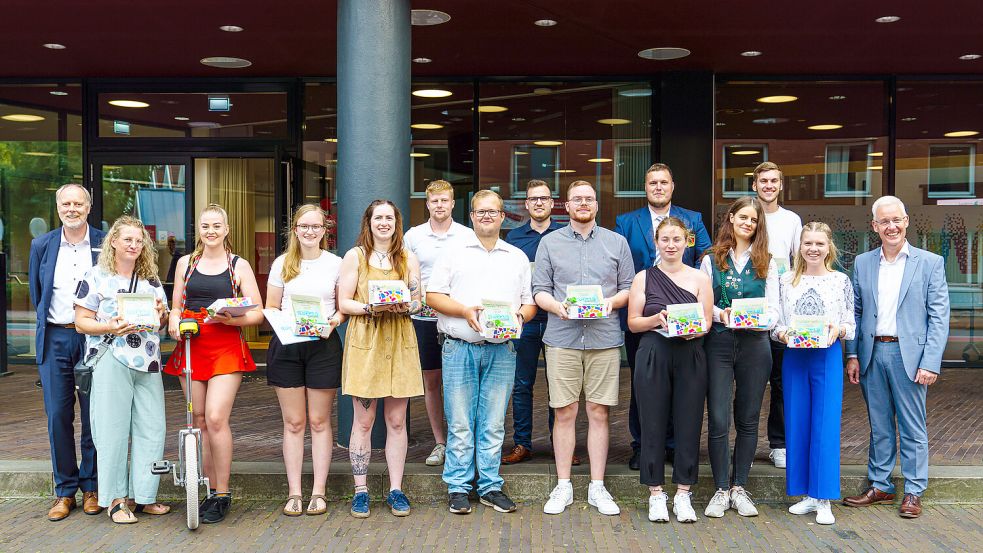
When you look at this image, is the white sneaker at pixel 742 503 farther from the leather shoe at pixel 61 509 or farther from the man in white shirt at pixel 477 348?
the leather shoe at pixel 61 509

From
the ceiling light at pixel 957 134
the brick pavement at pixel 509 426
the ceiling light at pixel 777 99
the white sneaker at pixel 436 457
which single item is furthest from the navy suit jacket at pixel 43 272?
the ceiling light at pixel 957 134

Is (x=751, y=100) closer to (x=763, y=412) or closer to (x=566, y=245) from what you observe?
(x=763, y=412)

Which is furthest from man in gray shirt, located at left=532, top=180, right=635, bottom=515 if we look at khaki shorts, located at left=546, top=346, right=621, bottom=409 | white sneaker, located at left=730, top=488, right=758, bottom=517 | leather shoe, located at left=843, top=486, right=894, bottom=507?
leather shoe, located at left=843, top=486, right=894, bottom=507

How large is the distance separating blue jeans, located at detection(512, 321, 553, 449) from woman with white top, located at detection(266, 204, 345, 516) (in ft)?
4.52

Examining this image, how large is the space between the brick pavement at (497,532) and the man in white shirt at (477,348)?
259 mm

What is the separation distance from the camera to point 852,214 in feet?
34.0

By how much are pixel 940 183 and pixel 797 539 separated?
7352mm

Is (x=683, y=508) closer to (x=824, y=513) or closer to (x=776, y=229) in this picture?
(x=824, y=513)

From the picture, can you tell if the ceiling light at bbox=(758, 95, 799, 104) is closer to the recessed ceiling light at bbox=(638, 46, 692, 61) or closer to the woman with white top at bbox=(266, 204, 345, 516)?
the recessed ceiling light at bbox=(638, 46, 692, 61)

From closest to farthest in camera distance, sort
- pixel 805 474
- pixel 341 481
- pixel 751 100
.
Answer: pixel 805 474 < pixel 341 481 < pixel 751 100

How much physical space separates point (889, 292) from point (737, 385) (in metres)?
1.13

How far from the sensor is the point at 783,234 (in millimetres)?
5637

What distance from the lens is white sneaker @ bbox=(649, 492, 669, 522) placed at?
5.01 m

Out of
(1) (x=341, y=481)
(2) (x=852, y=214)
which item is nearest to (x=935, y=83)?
(2) (x=852, y=214)
